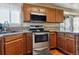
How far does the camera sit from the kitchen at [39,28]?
5.90ft

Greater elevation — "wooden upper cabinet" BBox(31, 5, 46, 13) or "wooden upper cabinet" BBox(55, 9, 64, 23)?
"wooden upper cabinet" BBox(31, 5, 46, 13)

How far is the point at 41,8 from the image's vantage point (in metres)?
1.98

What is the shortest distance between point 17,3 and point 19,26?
39cm

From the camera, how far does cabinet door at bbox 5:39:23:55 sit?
1.81 m

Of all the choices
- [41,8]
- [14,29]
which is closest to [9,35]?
[14,29]

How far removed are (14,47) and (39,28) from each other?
1.99 ft

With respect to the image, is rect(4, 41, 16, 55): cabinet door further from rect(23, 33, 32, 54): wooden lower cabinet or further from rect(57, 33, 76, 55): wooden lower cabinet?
rect(57, 33, 76, 55): wooden lower cabinet

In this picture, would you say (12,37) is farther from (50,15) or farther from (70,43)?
(70,43)

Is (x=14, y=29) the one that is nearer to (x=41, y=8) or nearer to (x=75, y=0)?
(x=41, y=8)

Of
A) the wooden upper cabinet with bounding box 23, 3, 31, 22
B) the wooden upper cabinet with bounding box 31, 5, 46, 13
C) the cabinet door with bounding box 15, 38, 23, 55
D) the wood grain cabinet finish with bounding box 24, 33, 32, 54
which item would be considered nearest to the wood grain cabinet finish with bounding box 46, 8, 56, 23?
the wooden upper cabinet with bounding box 31, 5, 46, 13

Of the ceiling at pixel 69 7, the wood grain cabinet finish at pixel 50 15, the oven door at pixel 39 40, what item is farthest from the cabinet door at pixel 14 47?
the ceiling at pixel 69 7

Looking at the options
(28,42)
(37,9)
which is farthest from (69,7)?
(28,42)

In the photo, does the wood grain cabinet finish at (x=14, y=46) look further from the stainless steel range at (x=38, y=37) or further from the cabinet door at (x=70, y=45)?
the cabinet door at (x=70, y=45)

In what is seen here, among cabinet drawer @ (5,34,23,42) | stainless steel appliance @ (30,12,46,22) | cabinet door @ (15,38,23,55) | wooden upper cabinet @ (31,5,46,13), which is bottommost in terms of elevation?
cabinet door @ (15,38,23,55)
